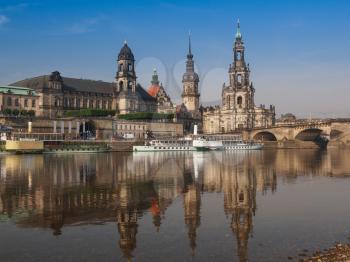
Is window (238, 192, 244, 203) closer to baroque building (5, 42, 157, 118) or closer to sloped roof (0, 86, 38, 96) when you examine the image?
sloped roof (0, 86, 38, 96)

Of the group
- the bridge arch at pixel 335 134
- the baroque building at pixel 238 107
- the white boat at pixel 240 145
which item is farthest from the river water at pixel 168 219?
the baroque building at pixel 238 107

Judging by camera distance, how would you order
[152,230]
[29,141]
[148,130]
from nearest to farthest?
[152,230] < [29,141] < [148,130]

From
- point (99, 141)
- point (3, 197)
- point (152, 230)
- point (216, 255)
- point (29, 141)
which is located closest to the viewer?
point (216, 255)

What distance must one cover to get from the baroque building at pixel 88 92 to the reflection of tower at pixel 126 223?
243 feet

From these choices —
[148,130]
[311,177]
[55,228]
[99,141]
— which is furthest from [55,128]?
[55,228]

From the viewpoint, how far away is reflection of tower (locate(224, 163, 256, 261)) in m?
13.6

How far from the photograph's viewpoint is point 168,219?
53.1ft

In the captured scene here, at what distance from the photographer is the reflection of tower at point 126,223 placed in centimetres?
1260

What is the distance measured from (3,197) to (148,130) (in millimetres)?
75332

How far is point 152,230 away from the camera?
14.4 m

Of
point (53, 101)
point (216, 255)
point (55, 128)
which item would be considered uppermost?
point (53, 101)

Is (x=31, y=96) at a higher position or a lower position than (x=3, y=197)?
higher

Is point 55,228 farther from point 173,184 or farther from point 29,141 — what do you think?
point 29,141

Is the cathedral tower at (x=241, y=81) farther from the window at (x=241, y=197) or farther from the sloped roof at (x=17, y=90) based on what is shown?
the window at (x=241, y=197)
